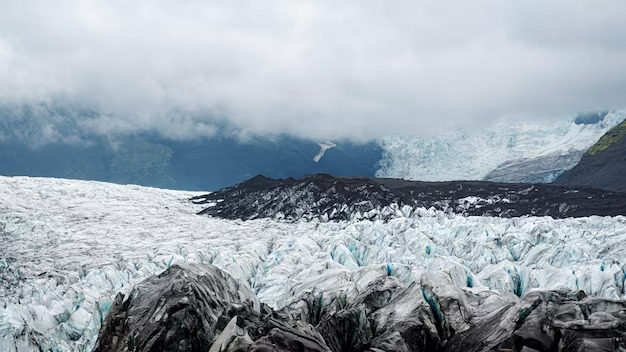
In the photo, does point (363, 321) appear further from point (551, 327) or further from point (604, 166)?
point (604, 166)

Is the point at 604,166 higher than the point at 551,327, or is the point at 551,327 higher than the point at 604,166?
the point at 604,166

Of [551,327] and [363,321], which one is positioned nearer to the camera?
[551,327]

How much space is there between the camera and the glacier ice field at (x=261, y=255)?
808 inches

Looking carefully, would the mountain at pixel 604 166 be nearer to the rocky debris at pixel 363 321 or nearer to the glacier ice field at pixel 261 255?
the glacier ice field at pixel 261 255

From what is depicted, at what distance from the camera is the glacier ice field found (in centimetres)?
2053

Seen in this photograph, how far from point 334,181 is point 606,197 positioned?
24072mm

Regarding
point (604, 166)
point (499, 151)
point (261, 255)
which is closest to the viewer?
point (261, 255)

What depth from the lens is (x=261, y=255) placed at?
31.0m

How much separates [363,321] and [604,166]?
7502 centimetres

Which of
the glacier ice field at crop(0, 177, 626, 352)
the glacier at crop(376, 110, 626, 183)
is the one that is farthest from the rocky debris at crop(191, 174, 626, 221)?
the glacier at crop(376, 110, 626, 183)

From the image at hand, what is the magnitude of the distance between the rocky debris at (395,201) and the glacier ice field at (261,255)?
2.78 metres

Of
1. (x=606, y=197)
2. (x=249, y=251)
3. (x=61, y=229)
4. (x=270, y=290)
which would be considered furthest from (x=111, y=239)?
(x=606, y=197)

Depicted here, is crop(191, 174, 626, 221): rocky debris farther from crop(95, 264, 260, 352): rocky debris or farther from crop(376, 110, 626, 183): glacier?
crop(376, 110, 626, 183): glacier

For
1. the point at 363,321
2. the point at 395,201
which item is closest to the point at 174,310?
the point at 363,321
